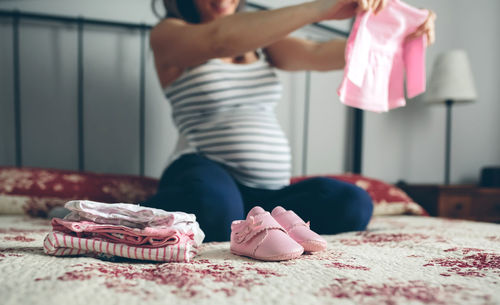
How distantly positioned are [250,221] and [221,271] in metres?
0.13

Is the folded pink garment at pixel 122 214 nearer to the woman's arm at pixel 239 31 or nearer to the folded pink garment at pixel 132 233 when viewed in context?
the folded pink garment at pixel 132 233

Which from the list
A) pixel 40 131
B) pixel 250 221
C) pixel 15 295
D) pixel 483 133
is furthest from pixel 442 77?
pixel 15 295

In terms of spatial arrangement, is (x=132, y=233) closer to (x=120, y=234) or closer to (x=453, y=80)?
(x=120, y=234)

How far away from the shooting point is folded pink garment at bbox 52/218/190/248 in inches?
22.4

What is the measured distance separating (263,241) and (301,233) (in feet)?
0.26

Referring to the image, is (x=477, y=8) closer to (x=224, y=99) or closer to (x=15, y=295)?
(x=224, y=99)

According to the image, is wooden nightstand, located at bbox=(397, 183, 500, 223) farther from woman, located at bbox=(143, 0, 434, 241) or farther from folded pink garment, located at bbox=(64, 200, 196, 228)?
folded pink garment, located at bbox=(64, 200, 196, 228)

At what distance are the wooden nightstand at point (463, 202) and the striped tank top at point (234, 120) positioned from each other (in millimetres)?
926

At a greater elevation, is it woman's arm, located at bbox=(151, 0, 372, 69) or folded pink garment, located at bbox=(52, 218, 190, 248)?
woman's arm, located at bbox=(151, 0, 372, 69)

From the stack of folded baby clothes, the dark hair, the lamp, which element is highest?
the dark hair

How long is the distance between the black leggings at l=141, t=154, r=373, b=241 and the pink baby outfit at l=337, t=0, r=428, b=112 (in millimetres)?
214

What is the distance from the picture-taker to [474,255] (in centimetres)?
65

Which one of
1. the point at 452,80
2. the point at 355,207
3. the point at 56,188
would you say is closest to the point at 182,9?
the point at 56,188

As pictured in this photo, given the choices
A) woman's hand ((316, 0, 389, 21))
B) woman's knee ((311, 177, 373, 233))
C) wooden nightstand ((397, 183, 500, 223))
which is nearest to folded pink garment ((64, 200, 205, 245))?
woman's knee ((311, 177, 373, 233))
